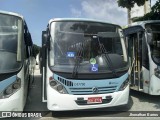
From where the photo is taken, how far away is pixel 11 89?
7555mm

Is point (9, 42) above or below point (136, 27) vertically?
below

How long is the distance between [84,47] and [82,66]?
612mm

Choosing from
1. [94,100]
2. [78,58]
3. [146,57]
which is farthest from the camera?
[146,57]

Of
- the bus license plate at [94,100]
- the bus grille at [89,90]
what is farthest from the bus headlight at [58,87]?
the bus license plate at [94,100]

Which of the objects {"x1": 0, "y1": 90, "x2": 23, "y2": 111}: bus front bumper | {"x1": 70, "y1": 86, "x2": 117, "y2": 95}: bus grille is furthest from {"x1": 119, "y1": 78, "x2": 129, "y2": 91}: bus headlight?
{"x1": 0, "y1": 90, "x2": 23, "y2": 111}: bus front bumper

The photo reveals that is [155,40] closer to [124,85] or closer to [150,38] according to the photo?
[150,38]

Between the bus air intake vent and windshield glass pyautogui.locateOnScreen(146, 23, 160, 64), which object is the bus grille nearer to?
the bus air intake vent

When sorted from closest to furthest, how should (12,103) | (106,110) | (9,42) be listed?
(12,103), (9,42), (106,110)

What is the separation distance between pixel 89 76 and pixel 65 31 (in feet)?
4.75

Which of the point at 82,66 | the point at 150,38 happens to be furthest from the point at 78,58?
the point at 150,38

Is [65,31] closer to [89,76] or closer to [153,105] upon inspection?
[89,76]

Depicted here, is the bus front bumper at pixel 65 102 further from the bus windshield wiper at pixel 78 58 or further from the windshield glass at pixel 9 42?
the windshield glass at pixel 9 42

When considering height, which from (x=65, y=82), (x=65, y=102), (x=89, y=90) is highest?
(x=65, y=82)

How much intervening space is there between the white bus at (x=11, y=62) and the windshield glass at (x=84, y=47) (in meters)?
0.92
